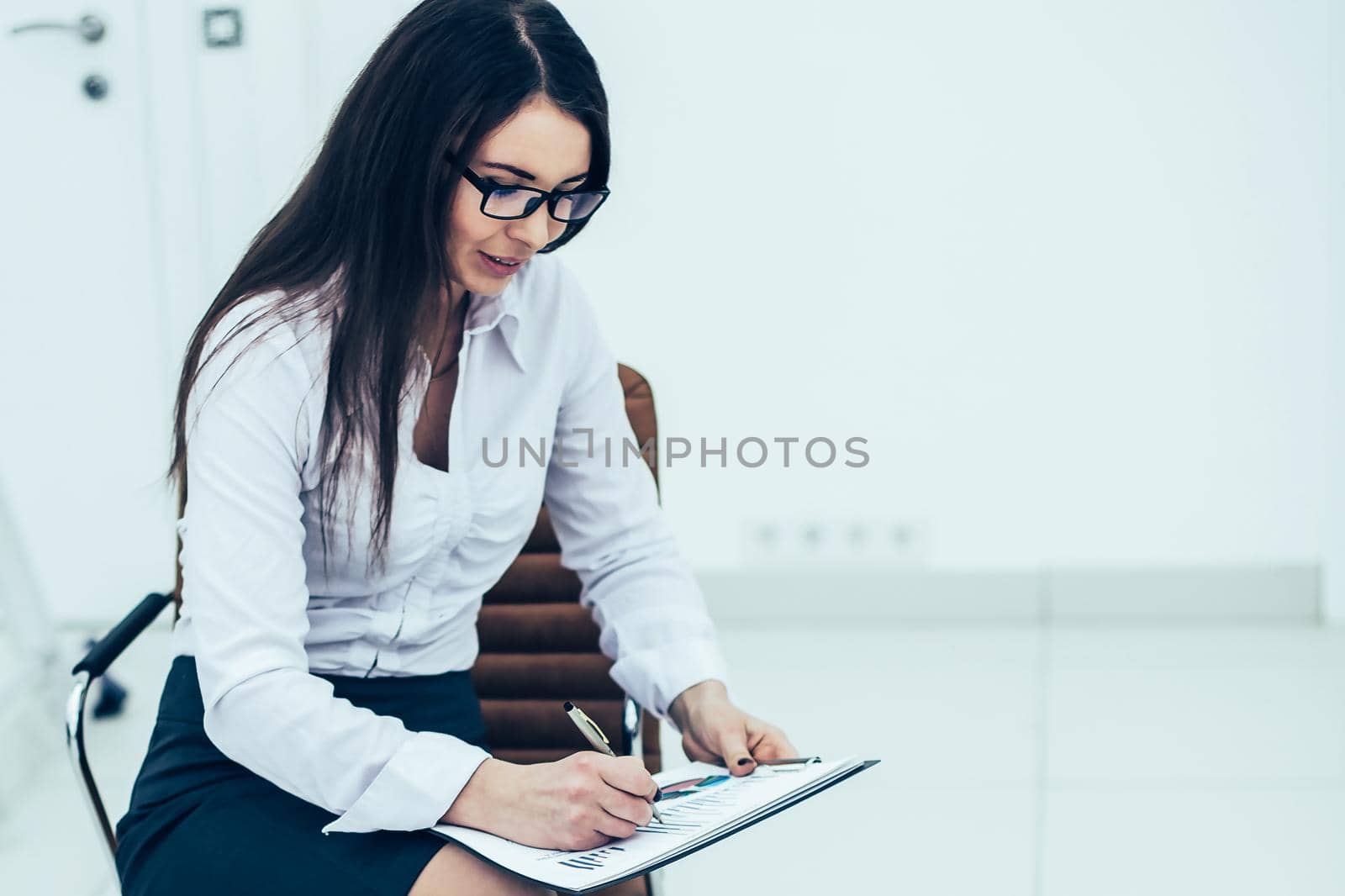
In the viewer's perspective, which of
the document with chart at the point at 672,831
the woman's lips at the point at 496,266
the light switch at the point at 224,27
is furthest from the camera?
the light switch at the point at 224,27

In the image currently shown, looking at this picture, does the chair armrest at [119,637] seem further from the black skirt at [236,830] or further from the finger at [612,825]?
the finger at [612,825]

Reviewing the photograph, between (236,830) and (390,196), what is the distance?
20.2 inches

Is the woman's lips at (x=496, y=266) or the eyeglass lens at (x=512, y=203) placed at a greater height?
the eyeglass lens at (x=512, y=203)

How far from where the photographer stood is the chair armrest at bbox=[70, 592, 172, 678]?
1273 millimetres

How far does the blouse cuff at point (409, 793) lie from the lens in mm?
1049

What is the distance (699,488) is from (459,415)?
5.58 feet

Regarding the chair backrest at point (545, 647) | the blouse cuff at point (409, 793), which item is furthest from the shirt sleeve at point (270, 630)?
the chair backrest at point (545, 647)

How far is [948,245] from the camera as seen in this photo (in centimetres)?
277

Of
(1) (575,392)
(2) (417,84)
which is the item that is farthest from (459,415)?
(2) (417,84)

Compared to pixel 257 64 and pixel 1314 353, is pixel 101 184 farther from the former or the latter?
pixel 1314 353

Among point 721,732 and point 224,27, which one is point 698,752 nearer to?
point 721,732

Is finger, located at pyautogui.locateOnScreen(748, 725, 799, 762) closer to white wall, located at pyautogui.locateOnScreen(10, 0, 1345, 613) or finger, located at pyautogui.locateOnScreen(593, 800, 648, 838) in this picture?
finger, located at pyautogui.locateOnScreen(593, 800, 648, 838)

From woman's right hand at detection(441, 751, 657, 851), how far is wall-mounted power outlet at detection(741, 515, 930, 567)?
1.89 meters

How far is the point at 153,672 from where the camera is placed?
9.20 feet
